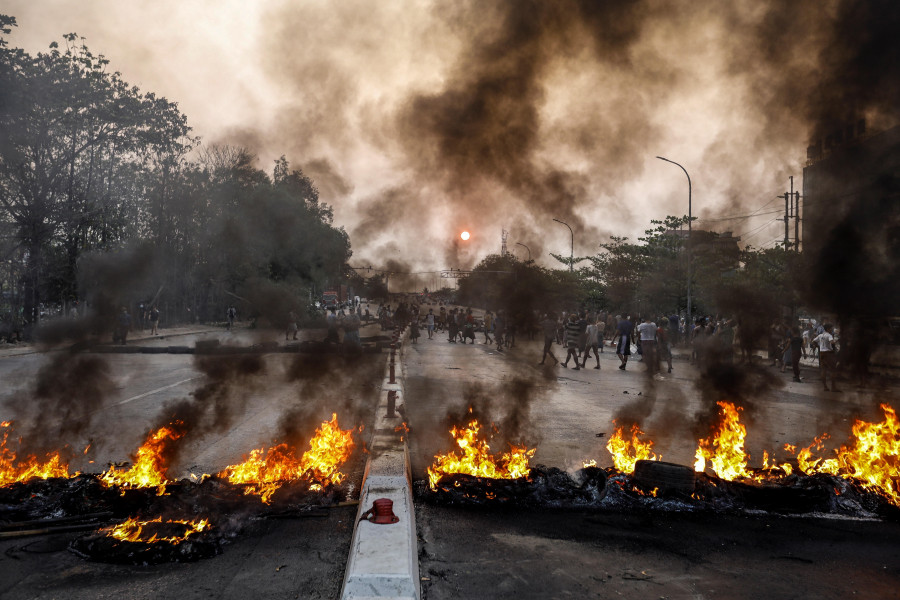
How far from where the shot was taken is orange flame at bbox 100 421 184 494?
507 cm

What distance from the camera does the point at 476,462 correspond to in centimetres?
582

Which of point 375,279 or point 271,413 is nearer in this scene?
point 271,413

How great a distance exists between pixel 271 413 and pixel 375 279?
18.0 m

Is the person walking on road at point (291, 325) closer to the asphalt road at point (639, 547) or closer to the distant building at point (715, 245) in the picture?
the asphalt road at point (639, 547)

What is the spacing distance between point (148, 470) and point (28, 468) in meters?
1.09

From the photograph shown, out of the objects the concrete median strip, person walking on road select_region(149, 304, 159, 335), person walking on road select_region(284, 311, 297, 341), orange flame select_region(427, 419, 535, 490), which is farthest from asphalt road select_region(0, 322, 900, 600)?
person walking on road select_region(149, 304, 159, 335)

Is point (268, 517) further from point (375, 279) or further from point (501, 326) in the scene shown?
point (375, 279)

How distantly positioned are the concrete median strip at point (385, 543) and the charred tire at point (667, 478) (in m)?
1.92

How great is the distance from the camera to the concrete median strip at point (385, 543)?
3291 mm

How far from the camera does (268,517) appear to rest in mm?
4691

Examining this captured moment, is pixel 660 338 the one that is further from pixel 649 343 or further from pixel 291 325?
pixel 291 325

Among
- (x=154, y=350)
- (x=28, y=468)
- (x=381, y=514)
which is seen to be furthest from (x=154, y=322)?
(x=381, y=514)

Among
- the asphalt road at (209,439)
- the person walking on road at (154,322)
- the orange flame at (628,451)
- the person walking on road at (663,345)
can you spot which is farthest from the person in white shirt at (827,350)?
the person walking on road at (154,322)

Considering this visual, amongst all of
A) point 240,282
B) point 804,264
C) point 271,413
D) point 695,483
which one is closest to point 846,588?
point 695,483
